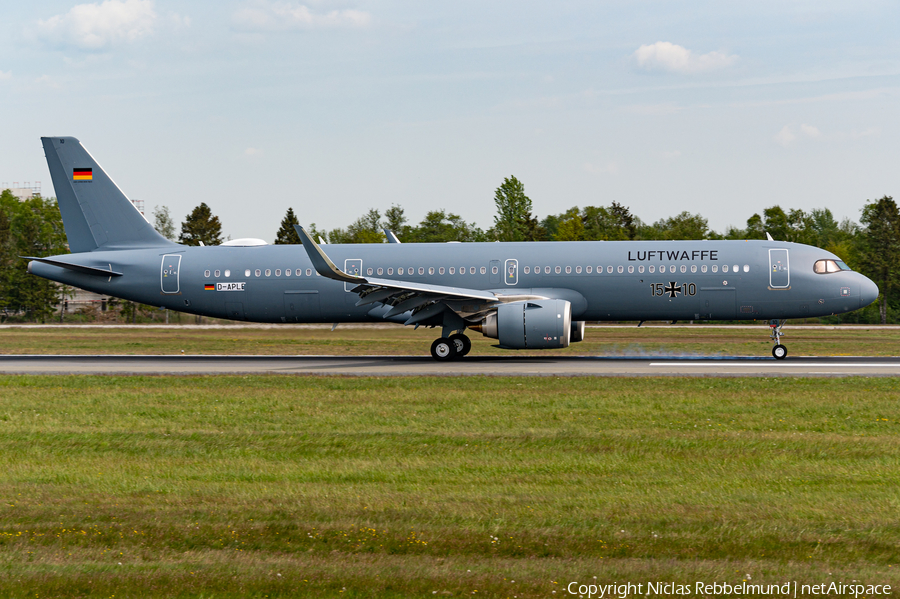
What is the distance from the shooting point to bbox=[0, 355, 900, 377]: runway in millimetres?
22734

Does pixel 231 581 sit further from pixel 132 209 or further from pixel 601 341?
pixel 601 341

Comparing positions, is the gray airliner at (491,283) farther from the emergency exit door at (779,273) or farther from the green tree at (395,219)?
the green tree at (395,219)

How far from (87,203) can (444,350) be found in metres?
14.6

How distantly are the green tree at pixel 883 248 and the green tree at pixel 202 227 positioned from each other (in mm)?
63777

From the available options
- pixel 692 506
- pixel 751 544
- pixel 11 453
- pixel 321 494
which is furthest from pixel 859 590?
pixel 11 453

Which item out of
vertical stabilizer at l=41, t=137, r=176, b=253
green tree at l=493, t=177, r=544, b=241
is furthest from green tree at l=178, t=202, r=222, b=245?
vertical stabilizer at l=41, t=137, r=176, b=253

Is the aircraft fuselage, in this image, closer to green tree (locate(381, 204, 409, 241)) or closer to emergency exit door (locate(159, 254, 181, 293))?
emergency exit door (locate(159, 254, 181, 293))

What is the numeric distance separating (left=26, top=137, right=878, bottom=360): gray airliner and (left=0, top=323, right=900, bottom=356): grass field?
394 cm

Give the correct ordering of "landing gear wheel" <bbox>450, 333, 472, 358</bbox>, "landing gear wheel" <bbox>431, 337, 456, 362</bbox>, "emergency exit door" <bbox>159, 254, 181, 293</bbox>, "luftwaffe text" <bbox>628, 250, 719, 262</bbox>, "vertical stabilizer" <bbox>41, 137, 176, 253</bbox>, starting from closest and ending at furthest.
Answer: "luftwaffe text" <bbox>628, 250, 719, 262</bbox> → "landing gear wheel" <bbox>431, 337, 456, 362</bbox> → "landing gear wheel" <bbox>450, 333, 472, 358</bbox> → "emergency exit door" <bbox>159, 254, 181, 293</bbox> → "vertical stabilizer" <bbox>41, 137, 176, 253</bbox>

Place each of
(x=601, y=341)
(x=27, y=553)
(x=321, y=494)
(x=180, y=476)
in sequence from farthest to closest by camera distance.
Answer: (x=601, y=341), (x=180, y=476), (x=321, y=494), (x=27, y=553)

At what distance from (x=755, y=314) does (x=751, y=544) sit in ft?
68.7

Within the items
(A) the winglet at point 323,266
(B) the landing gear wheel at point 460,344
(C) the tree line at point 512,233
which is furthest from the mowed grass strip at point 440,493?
(C) the tree line at point 512,233

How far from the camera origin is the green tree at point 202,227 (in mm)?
89938

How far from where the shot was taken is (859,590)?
21.6ft
